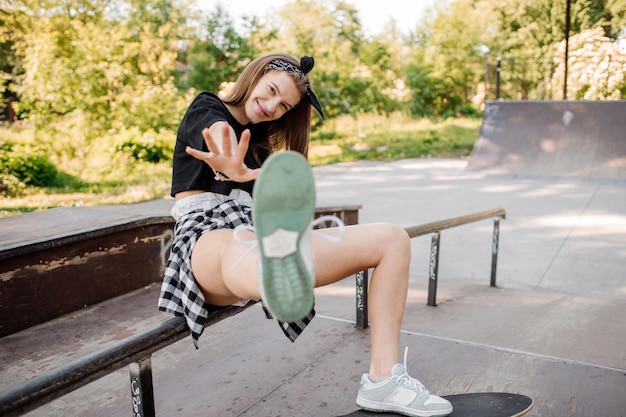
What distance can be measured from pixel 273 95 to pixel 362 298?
3.80ft

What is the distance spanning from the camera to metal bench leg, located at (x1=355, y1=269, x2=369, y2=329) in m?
2.46

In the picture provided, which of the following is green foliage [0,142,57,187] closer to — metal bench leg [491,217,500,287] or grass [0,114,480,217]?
grass [0,114,480,217]

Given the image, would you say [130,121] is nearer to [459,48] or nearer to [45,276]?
[45,276]

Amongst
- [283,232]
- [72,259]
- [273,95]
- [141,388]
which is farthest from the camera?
[72,259]

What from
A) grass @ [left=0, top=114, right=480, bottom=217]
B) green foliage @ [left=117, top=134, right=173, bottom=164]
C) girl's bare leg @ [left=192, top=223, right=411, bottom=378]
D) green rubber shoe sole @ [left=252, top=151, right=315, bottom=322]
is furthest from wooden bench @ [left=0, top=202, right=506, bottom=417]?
green foliage @ [left=117, top=134, right=173, bottom=164]

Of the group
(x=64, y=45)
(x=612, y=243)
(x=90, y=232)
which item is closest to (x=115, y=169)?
(x=64, y=45)

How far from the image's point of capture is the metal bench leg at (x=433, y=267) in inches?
118

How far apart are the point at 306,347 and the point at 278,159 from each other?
56.6 inches

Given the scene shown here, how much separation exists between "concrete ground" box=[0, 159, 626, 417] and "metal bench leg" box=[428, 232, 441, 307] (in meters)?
0.09

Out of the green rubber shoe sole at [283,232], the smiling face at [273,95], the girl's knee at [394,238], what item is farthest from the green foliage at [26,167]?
the green rubber shoe sole at [283,232]

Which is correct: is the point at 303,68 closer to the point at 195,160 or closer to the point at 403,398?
the point at 195,160

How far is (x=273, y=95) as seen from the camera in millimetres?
1757

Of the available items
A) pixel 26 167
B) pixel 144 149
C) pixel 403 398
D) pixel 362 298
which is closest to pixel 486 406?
pixel 403 398

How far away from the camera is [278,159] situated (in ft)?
3.62
